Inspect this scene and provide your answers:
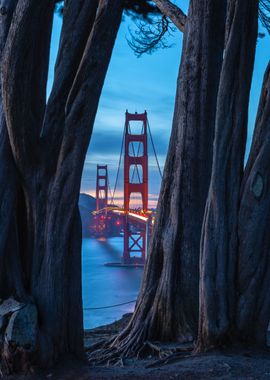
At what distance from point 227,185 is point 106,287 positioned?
28.2m

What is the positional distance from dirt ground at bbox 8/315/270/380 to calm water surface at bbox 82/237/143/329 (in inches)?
653

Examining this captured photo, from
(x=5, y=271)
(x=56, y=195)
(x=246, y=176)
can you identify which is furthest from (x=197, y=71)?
(x=5, y=271)

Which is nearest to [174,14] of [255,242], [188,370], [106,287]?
[255,242]

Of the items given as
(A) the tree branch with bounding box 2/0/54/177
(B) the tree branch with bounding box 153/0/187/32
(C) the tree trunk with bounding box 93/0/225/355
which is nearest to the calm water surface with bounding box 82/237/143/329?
(B) the tree branch with bounding box 153/0/187/32

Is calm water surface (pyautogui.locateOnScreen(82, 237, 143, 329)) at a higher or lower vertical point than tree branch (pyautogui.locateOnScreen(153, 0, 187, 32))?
lower

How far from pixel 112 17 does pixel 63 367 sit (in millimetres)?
1371

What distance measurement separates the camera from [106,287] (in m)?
30.0

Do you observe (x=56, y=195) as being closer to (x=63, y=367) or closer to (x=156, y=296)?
(x=63, y=367)

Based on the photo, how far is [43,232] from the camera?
2.06 meters

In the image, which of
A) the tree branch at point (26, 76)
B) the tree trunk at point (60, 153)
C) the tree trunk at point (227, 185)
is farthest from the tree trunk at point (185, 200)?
the tree branch at point (26, 76)

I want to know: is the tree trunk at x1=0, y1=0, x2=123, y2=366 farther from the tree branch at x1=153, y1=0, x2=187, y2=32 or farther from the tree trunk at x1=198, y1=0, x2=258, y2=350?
the tree branch at x1=153, y1=0, x2=187, y2=32

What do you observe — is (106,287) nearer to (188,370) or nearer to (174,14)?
(174,14)

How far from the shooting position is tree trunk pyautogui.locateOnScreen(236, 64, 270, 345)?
2.36 meters

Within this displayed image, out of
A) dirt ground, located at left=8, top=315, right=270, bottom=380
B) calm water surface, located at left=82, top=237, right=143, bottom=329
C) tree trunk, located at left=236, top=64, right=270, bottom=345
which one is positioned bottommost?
calm water surface, located at left=82, top=237, right=143, bottom=329
